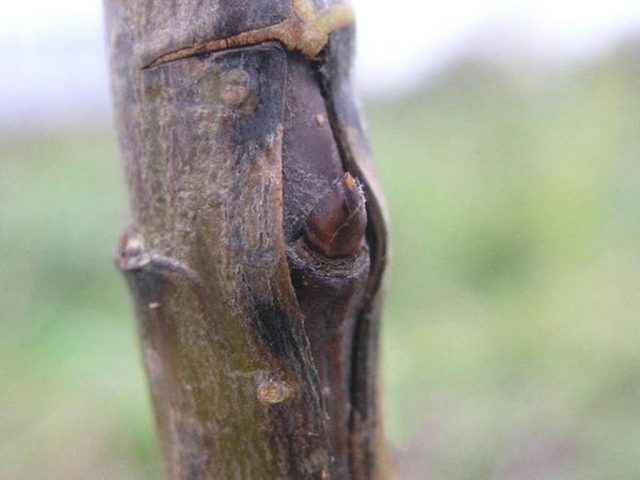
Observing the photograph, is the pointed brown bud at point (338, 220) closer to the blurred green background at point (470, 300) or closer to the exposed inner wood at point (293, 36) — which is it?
the exposed inner wood at point (293, 36)

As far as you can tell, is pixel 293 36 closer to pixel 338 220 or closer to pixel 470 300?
pixel 338 220

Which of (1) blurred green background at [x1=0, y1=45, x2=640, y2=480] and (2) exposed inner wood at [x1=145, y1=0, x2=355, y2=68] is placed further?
(1) blurred green background at [x1=0, y1=45, x2=640, y2=480]

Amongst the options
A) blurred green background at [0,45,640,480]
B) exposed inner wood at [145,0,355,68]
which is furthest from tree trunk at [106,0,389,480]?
blurred green background at [0,45,640,480]

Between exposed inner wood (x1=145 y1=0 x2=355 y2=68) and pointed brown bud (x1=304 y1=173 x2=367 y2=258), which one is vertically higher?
exposed inner wood (x1=145 y1=0 x2=355 y2=68)

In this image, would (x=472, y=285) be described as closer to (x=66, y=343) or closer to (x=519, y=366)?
(x=519, y=366)

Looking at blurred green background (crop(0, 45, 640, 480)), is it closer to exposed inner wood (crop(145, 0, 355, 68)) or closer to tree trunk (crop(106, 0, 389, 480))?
tree trunk (crop(106, 0, 389, 480))

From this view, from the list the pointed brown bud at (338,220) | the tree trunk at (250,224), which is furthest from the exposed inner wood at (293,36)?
the pointed brown bud at (338,220)
